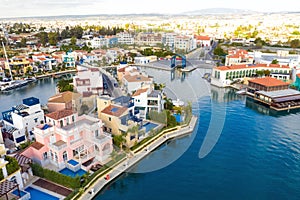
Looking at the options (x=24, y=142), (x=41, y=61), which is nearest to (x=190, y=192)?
(x=24, y=142)

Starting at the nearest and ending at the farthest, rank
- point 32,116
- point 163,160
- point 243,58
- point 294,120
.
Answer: point 163,160 → point 32,116 → point 294,120 → point 243,58

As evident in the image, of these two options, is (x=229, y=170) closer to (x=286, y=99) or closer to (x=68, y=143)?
(x=68, y=143)

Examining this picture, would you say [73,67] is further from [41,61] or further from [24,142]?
[24,142]

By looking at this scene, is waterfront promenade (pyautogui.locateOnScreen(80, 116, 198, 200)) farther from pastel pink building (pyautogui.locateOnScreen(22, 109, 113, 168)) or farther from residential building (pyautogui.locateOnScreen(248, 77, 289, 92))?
residential building (pyautogui.locateOnScreen(248, 77, 289, 92))

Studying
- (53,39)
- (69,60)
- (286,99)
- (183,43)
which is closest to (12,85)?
(69,60)

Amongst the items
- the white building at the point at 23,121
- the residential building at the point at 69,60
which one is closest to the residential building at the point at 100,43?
the residential building at the point at 69,60

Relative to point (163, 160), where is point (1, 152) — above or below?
above

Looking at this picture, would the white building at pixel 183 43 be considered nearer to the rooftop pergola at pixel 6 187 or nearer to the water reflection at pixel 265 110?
the water reflection at pixel 265 110
